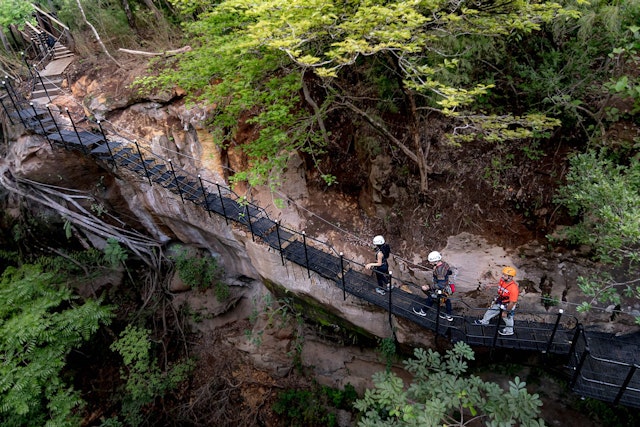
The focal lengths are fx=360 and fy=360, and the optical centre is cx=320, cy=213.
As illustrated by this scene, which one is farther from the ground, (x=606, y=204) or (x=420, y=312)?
(x=606, y=204)

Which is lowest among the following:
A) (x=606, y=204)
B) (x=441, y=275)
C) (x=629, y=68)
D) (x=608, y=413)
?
(x=608, y=413)

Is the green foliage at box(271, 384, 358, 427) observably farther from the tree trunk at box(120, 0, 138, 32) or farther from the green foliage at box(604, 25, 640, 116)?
the tree trunk at box(120, 0, 138, 32)

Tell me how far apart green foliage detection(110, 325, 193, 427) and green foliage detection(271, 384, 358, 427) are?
3042mm

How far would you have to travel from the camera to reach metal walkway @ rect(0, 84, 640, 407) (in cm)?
527

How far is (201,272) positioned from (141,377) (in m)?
3.09

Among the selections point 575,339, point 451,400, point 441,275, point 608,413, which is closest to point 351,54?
point 441,275

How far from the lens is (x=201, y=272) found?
34.2 feet

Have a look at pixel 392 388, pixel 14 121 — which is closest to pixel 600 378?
pixel 392 388

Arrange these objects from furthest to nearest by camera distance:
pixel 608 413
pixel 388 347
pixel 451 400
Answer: pixel 388 347 → pixel 608 413 → pixel 451 400

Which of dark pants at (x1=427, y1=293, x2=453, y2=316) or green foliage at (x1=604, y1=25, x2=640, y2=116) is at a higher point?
green foliage at (x1=604, y1=25, x2=640, y2=116)

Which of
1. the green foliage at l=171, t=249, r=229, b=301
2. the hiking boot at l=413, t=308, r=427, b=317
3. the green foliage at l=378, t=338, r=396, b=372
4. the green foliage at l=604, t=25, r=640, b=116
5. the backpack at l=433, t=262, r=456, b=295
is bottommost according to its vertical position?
the green foliage at l=171, t=249, r=229, b=301

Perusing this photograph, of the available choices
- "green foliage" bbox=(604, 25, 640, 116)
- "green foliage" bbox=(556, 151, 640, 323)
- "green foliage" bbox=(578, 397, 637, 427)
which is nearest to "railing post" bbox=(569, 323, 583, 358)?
"green foliage" bbox=(556, 151, 640, 323)

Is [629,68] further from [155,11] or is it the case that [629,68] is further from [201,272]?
[155,11]

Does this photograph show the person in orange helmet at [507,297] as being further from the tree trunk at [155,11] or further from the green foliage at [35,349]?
→ the tree trunk at [155,11]
